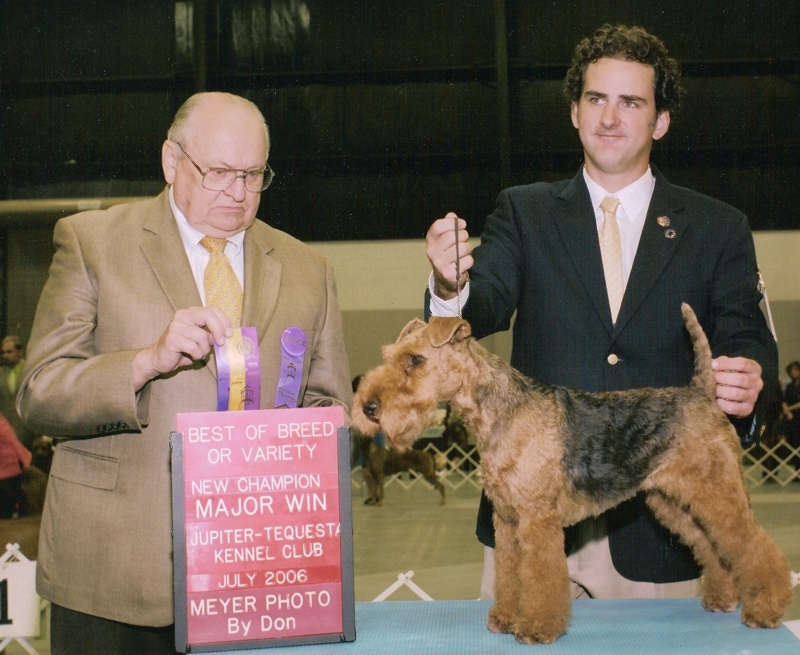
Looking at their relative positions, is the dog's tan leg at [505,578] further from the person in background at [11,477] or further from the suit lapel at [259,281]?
the person in background at [11,477]

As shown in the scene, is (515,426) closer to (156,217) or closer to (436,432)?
(156,217)

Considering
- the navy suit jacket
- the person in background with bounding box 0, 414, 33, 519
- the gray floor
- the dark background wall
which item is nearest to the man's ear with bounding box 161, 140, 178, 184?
the navy suit jacket

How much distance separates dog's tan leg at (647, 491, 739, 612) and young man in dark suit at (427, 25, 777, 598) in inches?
5.3

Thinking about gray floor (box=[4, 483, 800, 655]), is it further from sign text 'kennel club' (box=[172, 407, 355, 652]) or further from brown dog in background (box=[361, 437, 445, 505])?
sign text 'kennel club' (box=[172, 407, 355, 652])

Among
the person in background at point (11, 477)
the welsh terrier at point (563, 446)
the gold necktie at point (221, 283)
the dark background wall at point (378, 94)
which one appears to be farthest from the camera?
the person in background at point (11, 477)

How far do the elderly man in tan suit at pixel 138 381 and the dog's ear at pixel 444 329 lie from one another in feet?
1.34

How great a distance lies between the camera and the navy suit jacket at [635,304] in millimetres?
1843

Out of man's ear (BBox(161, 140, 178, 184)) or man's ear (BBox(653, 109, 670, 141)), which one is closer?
man's ear (BBox(161, 140, 178, 184))

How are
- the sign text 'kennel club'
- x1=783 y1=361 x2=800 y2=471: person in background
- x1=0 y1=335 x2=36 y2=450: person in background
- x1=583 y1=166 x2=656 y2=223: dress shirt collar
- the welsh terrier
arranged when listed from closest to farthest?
the sign text 'kennel club' → the welsh terrier → x1=583 y1=166 x2=656 y2=223: dress shirt collar → x1=0 y1=335 x2=36 y2=450: person in background → x1=783 y1=361 x2=800 y2=471: person in background

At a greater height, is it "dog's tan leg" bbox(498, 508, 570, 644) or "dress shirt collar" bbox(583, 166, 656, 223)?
"dress shirt collar" bbox(583, 166, 656, 223)

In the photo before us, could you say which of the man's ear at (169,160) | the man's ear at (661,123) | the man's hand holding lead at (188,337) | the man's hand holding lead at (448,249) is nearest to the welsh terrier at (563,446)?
the man's hand holding lead at (448,249)

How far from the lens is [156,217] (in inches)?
71.3

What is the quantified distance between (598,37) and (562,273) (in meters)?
0.59

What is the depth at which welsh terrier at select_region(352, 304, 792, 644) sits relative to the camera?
158cm
